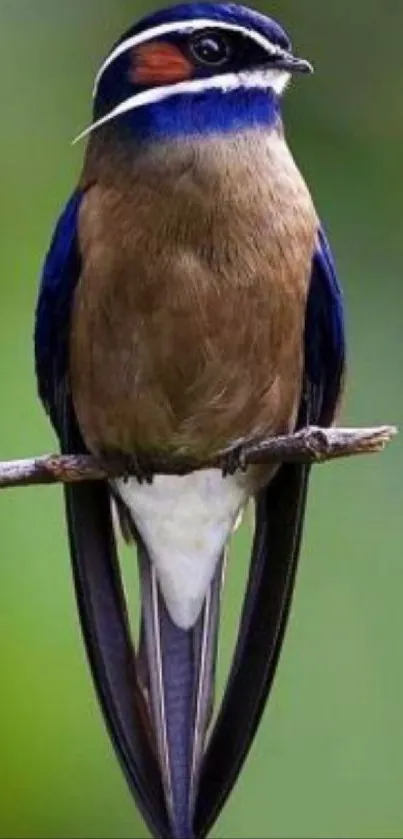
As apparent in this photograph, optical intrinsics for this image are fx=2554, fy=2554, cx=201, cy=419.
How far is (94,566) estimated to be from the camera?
2604mm

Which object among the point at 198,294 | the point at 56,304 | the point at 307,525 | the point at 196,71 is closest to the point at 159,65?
the point at 196,71

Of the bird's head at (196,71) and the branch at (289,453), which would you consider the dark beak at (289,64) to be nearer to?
the bird's head at (196,71)

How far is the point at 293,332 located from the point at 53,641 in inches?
34.4

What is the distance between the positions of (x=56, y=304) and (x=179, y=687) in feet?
1.37

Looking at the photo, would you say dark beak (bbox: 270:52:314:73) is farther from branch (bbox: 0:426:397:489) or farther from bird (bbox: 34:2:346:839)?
branch (bbox: 0:426:397:489)

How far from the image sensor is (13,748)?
327cm

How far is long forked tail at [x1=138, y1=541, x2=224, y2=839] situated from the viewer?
2473 millimetres

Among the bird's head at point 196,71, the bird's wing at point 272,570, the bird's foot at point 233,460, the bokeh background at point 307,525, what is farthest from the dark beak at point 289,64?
the bokeh background at point 307,525

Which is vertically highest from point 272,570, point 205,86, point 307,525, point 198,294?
point 205,86

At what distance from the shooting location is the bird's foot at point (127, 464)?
2.68 meters

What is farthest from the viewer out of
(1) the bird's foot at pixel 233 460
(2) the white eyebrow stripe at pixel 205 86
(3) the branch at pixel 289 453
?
(1) the bird's foot at pixel 233 460

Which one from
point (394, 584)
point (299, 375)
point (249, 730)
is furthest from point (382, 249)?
point (249, 730)

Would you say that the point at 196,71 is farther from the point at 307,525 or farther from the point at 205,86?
the point at 307,525

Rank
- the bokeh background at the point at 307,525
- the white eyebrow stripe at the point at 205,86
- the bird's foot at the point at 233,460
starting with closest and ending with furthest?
the white eyebrow stripe at the point at 205,86 < the bird's foot at the point at 233,460 < the bokeh background at the point at 307,525
